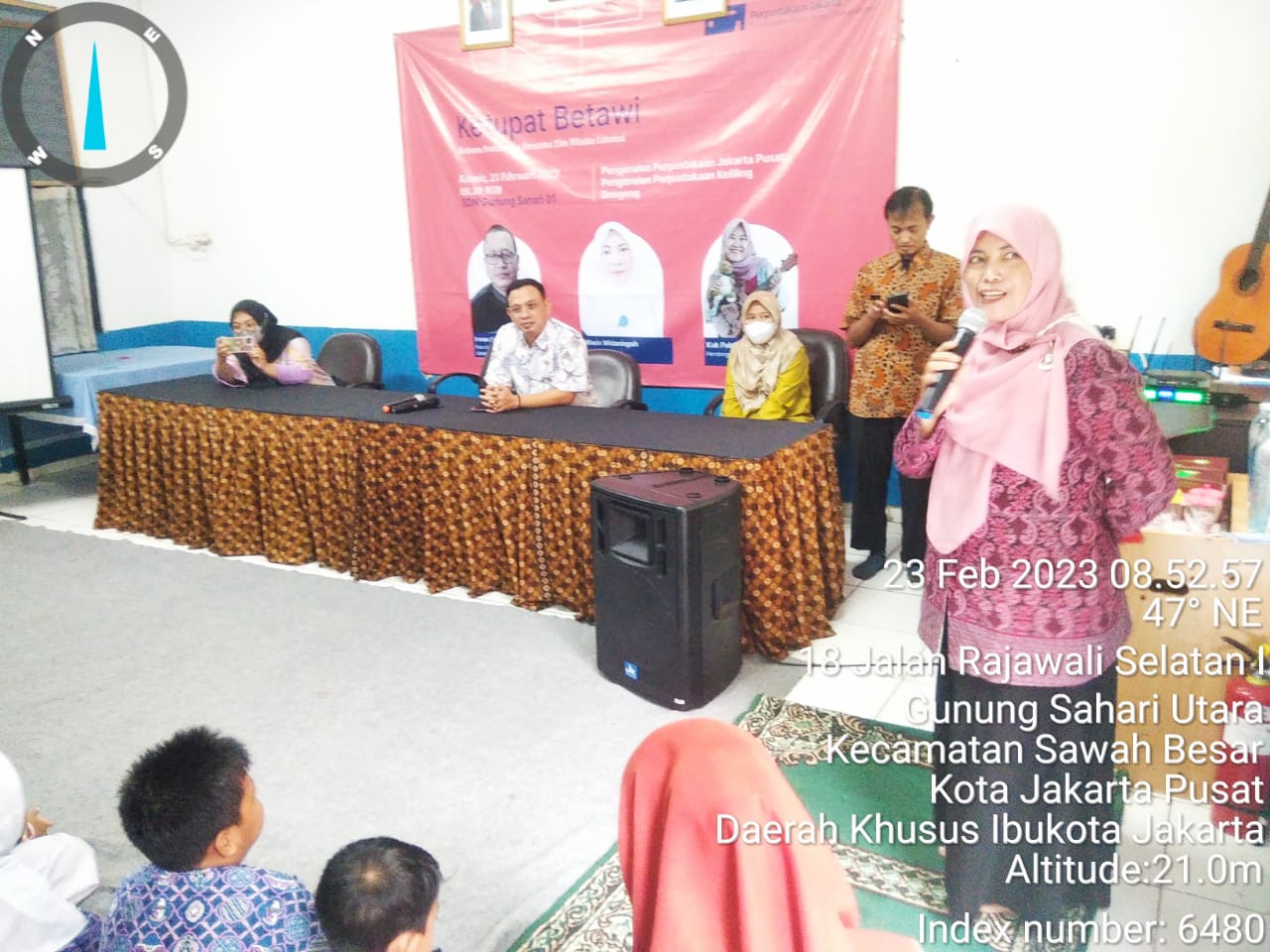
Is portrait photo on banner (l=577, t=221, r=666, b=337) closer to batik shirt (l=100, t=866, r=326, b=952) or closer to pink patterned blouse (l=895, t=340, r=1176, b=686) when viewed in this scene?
pink patterned blouse (l=895, t=340, r=1176, b=686)

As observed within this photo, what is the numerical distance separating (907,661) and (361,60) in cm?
431

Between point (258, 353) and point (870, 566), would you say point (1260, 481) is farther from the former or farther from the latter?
point (258, 353)

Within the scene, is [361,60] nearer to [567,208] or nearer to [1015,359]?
[567,208]

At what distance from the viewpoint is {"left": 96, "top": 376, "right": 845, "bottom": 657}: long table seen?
2.92 meters

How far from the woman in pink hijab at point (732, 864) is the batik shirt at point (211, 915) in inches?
27.5

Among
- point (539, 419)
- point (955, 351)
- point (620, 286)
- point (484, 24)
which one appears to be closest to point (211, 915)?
point (955, 351)

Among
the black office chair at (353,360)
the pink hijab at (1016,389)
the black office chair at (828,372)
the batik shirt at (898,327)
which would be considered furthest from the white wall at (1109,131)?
the black office chair at (353,360)

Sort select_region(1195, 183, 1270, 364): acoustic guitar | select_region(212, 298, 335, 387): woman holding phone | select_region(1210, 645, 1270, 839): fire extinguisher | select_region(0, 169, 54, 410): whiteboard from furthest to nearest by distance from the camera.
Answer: select_region(0, 169, 54, 410): whiteboard → select_region(212, 298, 335, 387): woman holding phone → select_region(1195, 183, 1270, 364): acoustic guitar → select_region(1210, 645, 1270, 839): fire extinguisher

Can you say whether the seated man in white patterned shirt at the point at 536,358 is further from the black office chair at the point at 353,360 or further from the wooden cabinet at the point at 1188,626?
→ the wooden cabinet at the point at 1188,626

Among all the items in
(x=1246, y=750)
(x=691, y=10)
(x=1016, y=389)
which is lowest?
(x=1246, y=750)

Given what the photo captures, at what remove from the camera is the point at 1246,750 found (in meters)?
1.96

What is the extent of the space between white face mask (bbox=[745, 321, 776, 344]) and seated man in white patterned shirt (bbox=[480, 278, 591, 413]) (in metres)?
0.69

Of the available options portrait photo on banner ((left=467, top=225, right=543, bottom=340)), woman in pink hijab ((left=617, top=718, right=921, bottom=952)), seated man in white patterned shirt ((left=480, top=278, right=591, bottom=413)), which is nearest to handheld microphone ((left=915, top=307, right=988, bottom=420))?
woman in pink hijab ((left=617, top=718, right=921, bottom=952))

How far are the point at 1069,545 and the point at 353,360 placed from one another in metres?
4.20
